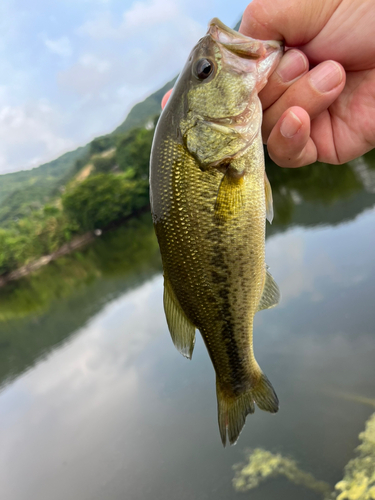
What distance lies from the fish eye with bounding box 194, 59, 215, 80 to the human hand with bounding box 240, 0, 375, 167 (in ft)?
1.50

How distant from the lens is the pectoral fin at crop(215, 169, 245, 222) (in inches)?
70.7

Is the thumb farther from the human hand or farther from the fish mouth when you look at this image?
the fish mouth

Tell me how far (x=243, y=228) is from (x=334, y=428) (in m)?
6.41

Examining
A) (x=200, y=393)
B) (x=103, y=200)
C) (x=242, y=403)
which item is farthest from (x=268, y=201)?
(x=103, y=200)

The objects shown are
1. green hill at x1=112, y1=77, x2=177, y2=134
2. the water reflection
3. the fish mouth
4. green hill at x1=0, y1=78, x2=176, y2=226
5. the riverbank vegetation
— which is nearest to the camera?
the fish mouth

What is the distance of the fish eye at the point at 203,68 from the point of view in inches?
71.5

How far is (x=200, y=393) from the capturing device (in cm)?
890

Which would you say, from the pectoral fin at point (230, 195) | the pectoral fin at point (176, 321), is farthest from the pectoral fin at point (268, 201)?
the pectoral fin at point (176, 321)

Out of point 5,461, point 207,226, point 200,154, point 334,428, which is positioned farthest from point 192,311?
point 5,461

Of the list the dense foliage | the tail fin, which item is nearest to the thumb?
the tail fin

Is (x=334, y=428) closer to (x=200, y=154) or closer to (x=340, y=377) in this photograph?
(x=340, y=377)

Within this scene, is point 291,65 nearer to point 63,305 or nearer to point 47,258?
point 63,305

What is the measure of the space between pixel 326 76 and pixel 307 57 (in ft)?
0.97

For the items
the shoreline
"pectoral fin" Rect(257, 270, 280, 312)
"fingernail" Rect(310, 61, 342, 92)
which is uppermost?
"fingernail" Rect(310, 61, 342, 92)
